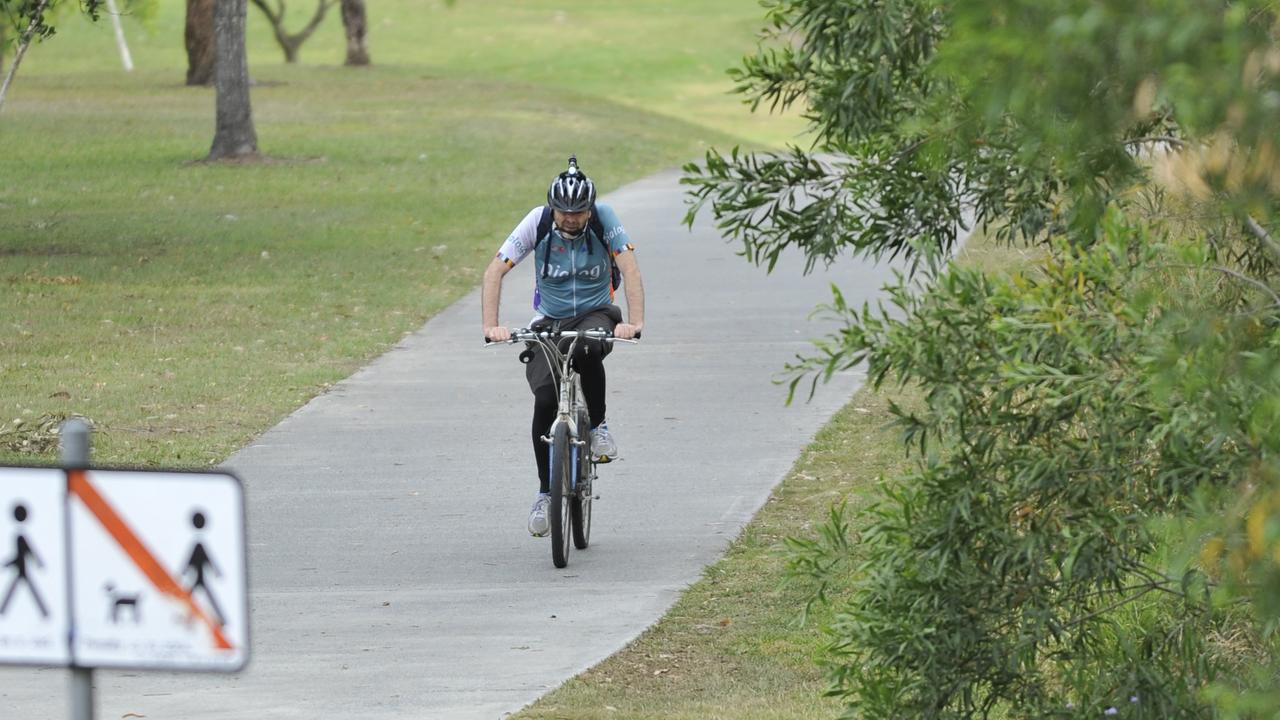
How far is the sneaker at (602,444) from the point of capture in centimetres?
989

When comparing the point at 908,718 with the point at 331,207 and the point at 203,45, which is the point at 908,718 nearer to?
the point at 331,207

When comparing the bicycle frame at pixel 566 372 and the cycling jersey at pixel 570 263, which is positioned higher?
the cycling jersey at pixel 570 263

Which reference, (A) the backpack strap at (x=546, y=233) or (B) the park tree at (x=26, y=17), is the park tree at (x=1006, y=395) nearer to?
(A) the backpack strap at (x=546, y=233)

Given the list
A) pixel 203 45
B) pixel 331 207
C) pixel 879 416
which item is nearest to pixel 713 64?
pixel 203 45

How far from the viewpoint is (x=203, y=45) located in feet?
136

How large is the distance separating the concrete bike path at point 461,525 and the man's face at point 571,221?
156 centimetres

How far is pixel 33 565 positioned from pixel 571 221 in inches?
242

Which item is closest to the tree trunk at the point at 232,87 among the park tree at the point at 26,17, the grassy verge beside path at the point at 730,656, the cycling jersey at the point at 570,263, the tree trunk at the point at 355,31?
the park tree at the point at 26,17

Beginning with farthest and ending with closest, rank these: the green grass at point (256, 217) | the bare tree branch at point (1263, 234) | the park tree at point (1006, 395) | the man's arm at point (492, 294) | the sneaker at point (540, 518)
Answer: the green grass at point (256, 217), the sneaker at point (540, 518), the man's arm at point (492, 294), the park tree at point (1006, 395), the bare tree branch at point (1263, 234)

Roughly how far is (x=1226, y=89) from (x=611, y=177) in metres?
27.5

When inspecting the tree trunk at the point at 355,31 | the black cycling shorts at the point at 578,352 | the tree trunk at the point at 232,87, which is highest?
the tree trunk at the point at 355,31

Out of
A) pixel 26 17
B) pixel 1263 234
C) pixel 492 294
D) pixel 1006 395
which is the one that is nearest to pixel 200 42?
pixel 26 17

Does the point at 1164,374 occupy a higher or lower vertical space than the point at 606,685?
higher

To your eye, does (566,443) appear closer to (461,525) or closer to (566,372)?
(566,372)
